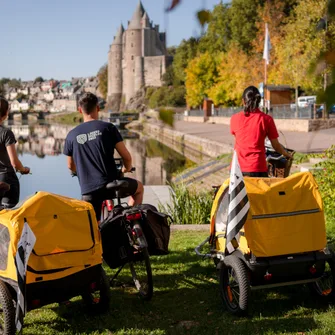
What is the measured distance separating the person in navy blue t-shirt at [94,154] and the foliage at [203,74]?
50573mm

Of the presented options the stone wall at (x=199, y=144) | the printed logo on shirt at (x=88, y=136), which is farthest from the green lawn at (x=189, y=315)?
the stone wall at (x=199, y=144)

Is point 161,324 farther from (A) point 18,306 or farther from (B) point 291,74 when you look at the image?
(B) point 291,74

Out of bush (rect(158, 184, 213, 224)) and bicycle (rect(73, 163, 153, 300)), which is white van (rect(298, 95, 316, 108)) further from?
bush (rect(158, 184, 213, 224))

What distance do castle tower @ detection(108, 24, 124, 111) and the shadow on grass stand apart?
369ft

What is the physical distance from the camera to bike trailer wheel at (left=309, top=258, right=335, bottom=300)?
4.38 metres

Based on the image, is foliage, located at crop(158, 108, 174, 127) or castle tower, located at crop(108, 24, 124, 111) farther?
castle tower, located at crop(108, 24, 124, 111)

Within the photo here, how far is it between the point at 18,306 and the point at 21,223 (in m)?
0.55

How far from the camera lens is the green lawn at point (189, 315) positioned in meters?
4.05

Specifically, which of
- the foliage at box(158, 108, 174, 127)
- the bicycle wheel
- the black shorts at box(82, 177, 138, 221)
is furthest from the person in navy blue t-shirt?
the foliage at box(158, 108, 174, 127)

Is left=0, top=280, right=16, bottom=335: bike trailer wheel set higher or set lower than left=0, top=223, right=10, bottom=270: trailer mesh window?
lower

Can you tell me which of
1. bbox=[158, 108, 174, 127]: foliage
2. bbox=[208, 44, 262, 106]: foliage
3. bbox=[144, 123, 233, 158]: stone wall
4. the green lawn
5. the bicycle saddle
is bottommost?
bbox=[144, 123, 233, 158]: stone wall

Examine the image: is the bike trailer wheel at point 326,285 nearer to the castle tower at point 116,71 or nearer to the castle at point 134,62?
the castle at point 134,62

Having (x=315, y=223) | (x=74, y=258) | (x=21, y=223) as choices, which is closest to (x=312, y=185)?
(x=315, y=223)

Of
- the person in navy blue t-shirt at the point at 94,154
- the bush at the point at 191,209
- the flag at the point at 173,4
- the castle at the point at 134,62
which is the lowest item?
the bush at the point at 191,209
